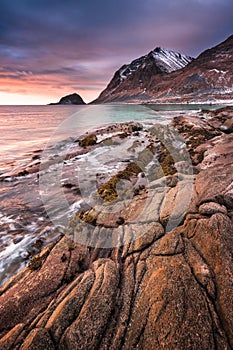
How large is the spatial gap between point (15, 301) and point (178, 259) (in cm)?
464

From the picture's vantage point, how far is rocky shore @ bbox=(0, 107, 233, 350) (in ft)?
15.3

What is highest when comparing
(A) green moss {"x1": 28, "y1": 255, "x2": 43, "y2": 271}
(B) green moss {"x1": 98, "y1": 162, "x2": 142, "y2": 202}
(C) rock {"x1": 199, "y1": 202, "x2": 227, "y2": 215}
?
(C) rock {"x1": 199, "y1": 202, "x2": 227, "y2": 215}

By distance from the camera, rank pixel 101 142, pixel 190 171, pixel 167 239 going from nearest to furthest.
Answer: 1. pixel 167 239
2. pixel 190 171
3. pixel 101 142

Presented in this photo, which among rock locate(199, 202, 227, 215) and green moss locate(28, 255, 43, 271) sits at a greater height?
rock locate(199, 202, 227, 215)

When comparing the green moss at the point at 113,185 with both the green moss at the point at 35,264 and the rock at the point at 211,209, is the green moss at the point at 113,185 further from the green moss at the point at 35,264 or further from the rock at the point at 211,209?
the rock at the point at 211,209

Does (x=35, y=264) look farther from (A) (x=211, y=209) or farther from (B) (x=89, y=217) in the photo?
(A) (x=211, y=209)

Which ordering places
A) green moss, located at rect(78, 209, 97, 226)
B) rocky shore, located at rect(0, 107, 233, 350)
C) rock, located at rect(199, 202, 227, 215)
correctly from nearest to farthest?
1. rocky shore, located at rect(0, 107, 233, 350)
2. rock, located at rect(199, 202, 227, 215)
3. green moss, located at rect(78, 209, 97, 226)

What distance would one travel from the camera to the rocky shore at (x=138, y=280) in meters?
4.66

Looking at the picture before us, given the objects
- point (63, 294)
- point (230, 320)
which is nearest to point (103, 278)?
point (63, 294)

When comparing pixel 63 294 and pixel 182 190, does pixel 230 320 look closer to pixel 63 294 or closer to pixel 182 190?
pixel 63 294

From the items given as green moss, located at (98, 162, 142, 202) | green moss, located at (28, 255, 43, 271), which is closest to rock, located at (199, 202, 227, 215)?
green moss, located at (98, 162, 142, 202)

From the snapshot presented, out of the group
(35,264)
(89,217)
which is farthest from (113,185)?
(35,264)

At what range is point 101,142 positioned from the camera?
94.7 ft

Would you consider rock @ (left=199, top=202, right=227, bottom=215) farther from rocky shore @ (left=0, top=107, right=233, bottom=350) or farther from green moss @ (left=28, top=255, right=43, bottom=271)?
green moss @ (left=28, top=255, right=43, bottom=271)
